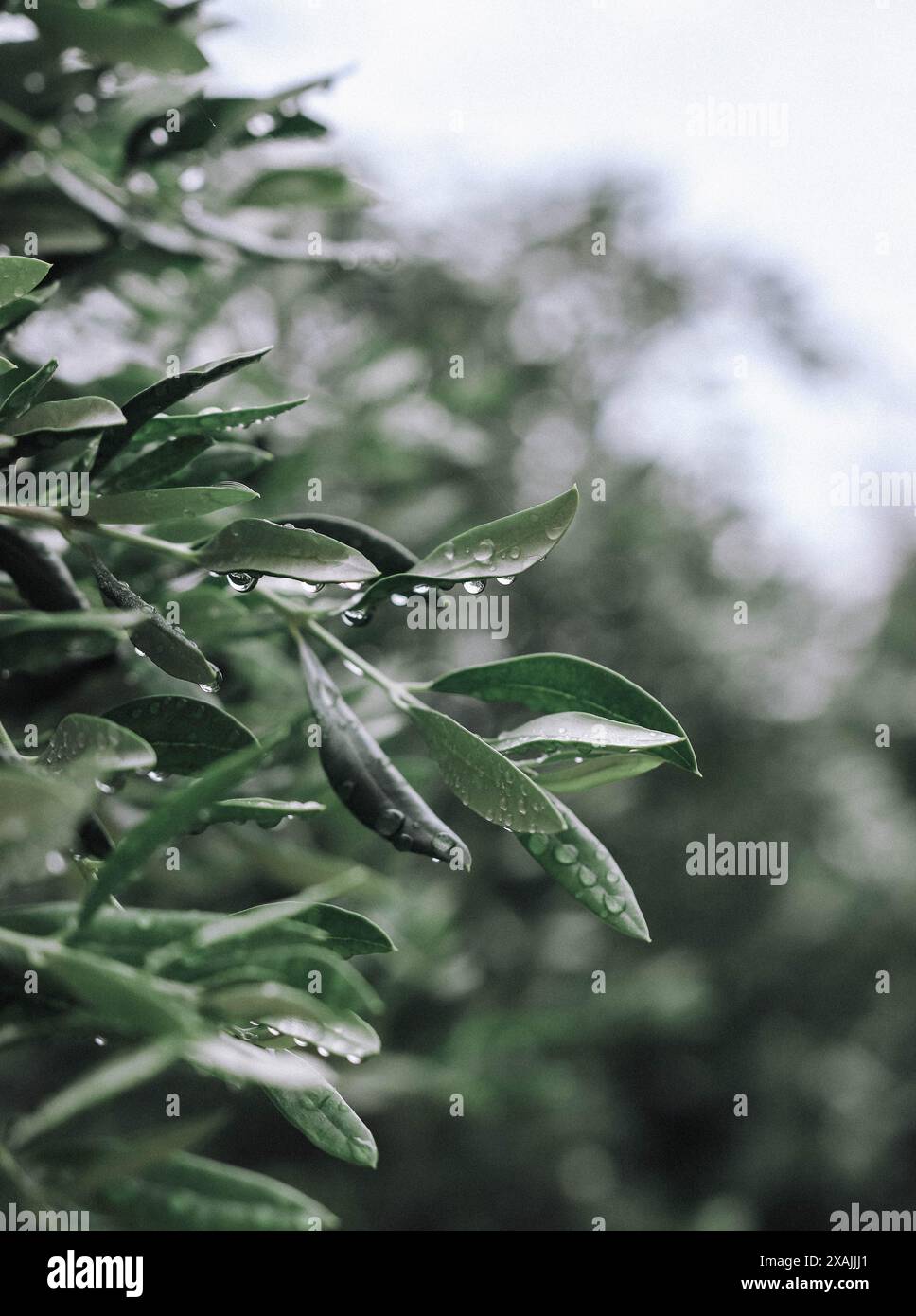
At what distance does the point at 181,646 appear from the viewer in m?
0.48

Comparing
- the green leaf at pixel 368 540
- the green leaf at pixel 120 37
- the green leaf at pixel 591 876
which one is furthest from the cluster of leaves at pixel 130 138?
the green leaf at pixel 591 876

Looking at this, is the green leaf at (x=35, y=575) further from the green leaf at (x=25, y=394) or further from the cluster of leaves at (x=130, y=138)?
the cluster of leaves at (x=130, y=138)

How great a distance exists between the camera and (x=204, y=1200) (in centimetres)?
38

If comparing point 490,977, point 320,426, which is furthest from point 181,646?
point 490,977

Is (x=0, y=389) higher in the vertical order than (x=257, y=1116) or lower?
higher

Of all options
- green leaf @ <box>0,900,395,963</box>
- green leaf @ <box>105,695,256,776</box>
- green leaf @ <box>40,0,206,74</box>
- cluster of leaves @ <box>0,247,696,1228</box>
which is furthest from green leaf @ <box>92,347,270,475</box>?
green leaf @ <box>40,0,206,74</box>

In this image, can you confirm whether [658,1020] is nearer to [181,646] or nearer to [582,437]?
[582,437]

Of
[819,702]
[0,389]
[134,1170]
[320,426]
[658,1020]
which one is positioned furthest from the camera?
[819,702]

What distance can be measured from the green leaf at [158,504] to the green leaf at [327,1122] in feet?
0.85

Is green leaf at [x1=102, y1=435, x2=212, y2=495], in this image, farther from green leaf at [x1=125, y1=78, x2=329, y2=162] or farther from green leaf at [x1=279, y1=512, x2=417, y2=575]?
green leaf at [x1=125, y1=78, x2=329, y2=162]

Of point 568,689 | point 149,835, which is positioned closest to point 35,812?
point 149,835

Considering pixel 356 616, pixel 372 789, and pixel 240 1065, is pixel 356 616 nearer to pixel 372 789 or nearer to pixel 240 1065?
pixel 372 789

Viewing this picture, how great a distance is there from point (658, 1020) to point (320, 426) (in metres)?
2.05

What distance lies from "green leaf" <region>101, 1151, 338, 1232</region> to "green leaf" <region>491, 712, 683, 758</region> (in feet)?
0.71
